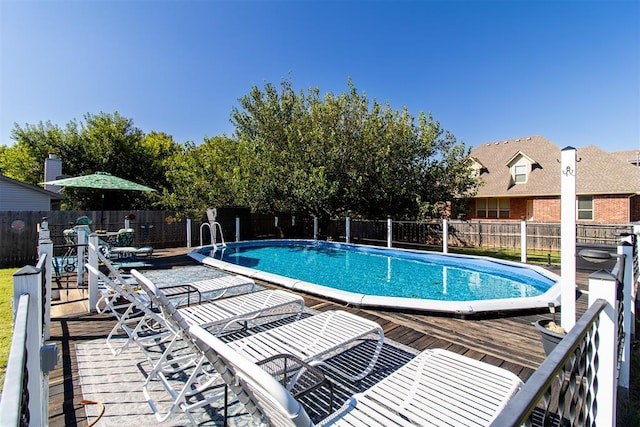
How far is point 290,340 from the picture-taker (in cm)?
331

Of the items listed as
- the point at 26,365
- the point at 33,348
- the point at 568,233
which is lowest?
the point at 33,348

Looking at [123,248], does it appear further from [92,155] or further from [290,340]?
[92,155]

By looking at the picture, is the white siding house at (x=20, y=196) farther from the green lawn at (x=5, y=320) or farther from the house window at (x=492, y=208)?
the house window at (x=492, y=208)

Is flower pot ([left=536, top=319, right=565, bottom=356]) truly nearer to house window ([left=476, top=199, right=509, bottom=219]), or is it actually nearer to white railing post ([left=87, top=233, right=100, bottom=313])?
white railing post ([left=87, top=233, right=100, bottom=313])

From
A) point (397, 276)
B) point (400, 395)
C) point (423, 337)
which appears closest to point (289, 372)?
point (400, 395)

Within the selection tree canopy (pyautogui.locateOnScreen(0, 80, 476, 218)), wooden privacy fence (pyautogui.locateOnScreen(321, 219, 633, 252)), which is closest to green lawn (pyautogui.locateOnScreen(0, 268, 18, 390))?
tree canopy (pyautogui.locateOnScreen(0, 80, 476, 218))

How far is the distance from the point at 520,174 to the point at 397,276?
13.7 m

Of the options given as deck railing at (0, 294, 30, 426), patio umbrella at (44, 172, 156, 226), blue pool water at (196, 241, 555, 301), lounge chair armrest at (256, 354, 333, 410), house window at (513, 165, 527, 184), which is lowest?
blue pool water at (196, 241, 555, 301)

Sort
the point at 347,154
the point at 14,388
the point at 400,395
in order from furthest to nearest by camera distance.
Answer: the point at 347,154 < the point at 400,395 < the point at 14,388

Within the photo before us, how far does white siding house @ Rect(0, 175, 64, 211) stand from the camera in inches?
564

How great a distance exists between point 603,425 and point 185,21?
13.2 metres

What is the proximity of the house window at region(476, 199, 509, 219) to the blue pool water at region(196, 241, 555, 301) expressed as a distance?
10087mm

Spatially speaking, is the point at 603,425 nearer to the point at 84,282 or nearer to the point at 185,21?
the point at 84,282

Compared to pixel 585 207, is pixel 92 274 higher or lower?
lower
